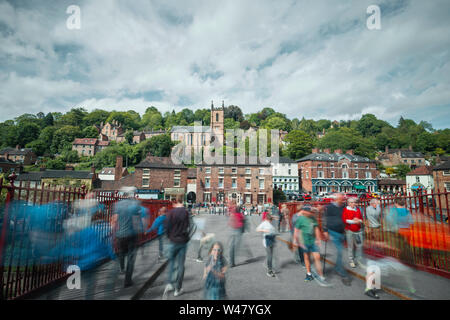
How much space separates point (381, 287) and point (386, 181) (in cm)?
6259

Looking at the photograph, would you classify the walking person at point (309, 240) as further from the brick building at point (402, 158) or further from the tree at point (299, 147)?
the brick building at point (402, 158)

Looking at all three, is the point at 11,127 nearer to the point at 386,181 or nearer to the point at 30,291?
the point at 30,291

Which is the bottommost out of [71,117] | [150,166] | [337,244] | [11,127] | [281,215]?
[281,215]

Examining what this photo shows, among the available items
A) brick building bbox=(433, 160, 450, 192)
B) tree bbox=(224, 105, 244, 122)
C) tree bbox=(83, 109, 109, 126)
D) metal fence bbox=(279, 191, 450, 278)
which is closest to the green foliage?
brick building bbox=(433, 160, 450, 192)

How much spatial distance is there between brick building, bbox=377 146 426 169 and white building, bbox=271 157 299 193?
50.6 meters

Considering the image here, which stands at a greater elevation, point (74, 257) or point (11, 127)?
point (11, 127)

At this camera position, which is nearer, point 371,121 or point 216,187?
point 216,187

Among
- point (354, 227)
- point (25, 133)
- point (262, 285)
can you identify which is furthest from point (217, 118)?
point (262, 285)

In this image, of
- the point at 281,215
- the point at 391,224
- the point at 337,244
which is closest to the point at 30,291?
the point at 337,244

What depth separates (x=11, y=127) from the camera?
305 ft

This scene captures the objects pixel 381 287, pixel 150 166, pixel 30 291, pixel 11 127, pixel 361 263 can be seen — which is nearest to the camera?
pixel 30 291

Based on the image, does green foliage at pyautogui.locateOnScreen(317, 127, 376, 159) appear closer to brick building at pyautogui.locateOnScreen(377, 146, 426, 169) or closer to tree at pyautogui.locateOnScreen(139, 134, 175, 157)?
brick building at pyautogui.locateOnScreen(377, 146, 426, 169)

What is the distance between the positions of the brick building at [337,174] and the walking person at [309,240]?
4825 cm
